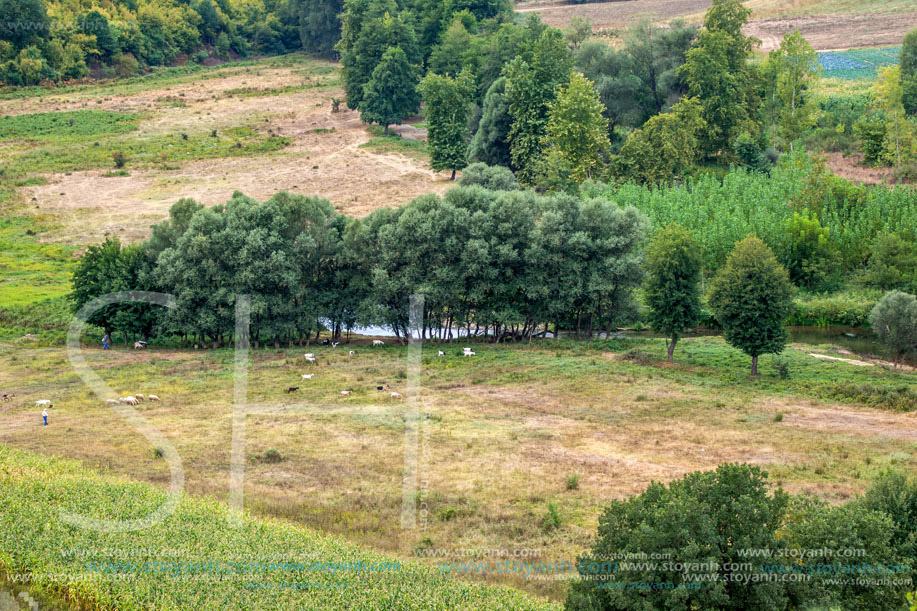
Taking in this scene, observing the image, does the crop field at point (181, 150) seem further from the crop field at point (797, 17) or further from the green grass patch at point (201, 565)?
the green grass patch at point (201, 565)

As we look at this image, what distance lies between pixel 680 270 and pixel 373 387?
63.9 feet

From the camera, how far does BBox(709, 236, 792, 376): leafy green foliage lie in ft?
150

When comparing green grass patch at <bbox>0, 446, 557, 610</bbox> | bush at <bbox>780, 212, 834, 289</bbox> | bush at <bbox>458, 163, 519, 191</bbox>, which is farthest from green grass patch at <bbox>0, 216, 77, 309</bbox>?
bush at <bbox>780, 212, 834, 289</bbox>

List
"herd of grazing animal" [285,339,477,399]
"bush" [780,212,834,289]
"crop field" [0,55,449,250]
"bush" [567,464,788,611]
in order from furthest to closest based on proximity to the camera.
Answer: "crop field" [0,55,449,250], "bush" [780,212,834,289], "herd of grazing animal" [285,339,477,399], "bush" [567,464,788,611]

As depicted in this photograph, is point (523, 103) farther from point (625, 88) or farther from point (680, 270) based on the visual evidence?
point (680, 270)

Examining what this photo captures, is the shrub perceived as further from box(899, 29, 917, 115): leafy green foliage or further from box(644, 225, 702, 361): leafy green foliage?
box(899, 29, 917, 115): leafy green foliage

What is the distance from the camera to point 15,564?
21.5 metres

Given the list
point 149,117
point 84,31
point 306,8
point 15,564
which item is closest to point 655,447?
point 15,564

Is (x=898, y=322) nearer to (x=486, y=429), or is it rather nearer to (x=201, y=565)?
(x=486, y=429)

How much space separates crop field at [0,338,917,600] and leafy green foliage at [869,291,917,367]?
6.74 feet

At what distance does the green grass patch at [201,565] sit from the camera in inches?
792

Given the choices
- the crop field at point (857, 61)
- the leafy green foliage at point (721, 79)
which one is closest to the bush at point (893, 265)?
the leafy green foliage at point (721, 79)

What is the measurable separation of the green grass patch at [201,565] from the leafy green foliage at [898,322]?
3548 cm

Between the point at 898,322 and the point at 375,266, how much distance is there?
31.6m
